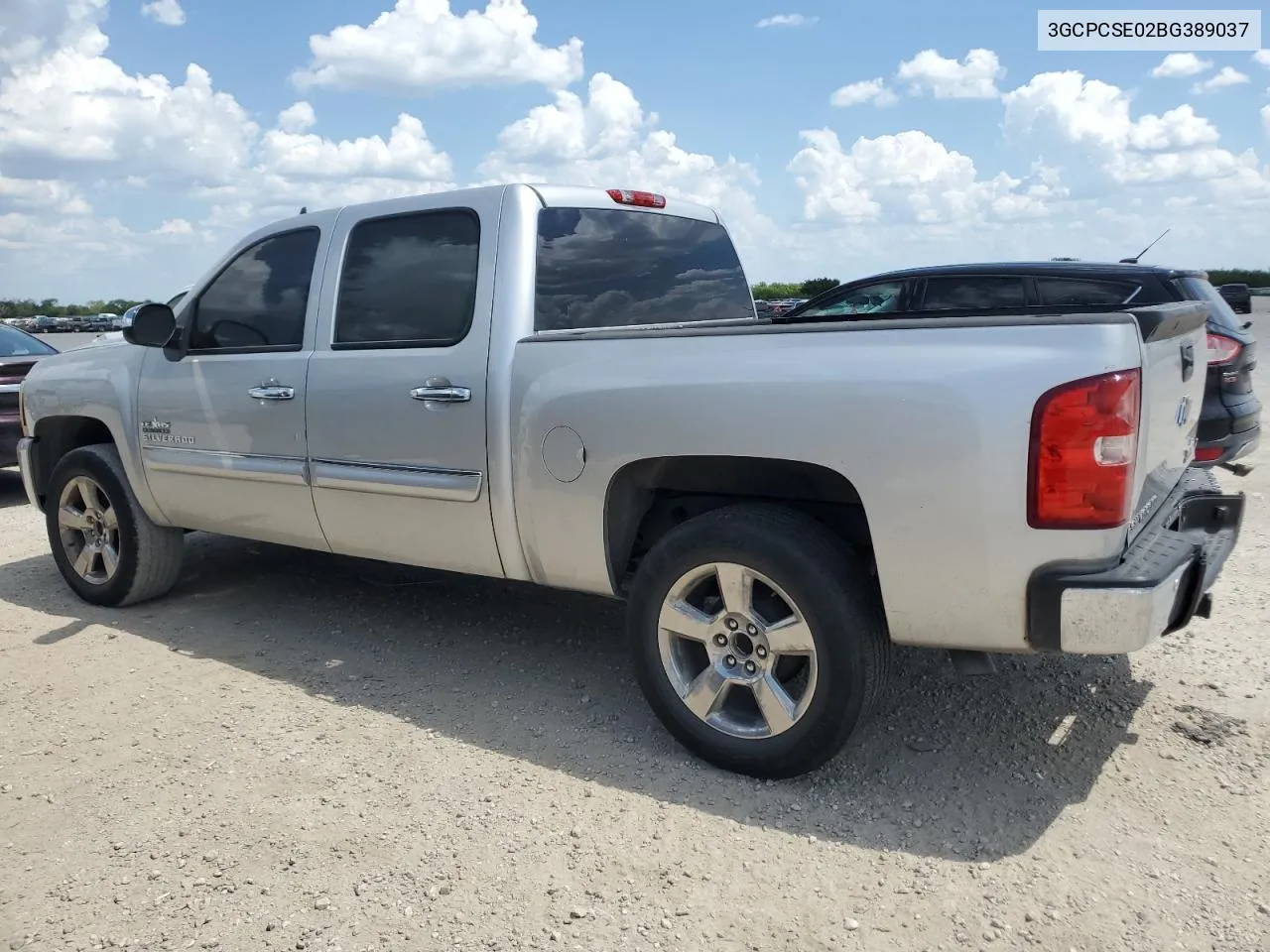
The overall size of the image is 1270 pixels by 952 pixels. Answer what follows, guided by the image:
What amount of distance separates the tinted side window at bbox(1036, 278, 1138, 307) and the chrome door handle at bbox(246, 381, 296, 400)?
4.82m

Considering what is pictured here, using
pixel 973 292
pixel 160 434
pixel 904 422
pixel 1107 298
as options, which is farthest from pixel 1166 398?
pixel 973 292

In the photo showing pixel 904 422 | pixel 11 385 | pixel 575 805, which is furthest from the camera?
pixel 11 385

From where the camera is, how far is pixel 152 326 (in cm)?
474

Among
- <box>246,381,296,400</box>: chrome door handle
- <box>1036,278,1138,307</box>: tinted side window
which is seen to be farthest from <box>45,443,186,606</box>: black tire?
<box>1036,278,1138,307</box>: tinted side window

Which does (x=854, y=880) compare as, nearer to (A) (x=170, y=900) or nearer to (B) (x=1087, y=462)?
(B) (x=1087, y=462)

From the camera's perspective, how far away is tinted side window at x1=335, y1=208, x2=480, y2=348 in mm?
A: 3955

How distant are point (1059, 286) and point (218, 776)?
6060 millimetres

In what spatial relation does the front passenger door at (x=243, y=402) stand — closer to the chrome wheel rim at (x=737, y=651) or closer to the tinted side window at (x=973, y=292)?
the chrome wheel rim at (x=737, y=651)

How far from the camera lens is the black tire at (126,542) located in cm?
519

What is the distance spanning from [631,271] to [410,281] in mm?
924

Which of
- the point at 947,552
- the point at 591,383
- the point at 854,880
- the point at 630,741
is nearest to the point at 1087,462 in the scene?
the point at 947,552

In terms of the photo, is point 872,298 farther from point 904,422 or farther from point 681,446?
point 904,422

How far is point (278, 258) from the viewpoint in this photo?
15.2 feet

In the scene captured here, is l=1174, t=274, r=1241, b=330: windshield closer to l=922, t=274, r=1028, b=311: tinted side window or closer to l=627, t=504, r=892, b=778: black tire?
l=922, t=274, r=1028, b=311: tinted side window
